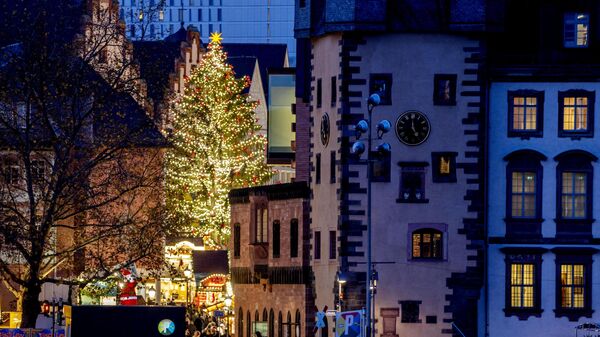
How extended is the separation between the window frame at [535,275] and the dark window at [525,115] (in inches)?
194

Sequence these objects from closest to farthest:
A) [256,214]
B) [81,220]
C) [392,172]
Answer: [81,220] < [392,172] < [256,214]

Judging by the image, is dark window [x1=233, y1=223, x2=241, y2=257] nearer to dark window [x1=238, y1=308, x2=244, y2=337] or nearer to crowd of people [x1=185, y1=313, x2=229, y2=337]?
dark window [x1=238, y1=308, x2=244, y2=337]

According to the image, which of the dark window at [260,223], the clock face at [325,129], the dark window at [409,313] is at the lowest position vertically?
the dark window at [409,313]

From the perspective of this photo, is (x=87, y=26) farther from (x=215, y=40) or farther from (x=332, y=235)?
(x=215, y=40)

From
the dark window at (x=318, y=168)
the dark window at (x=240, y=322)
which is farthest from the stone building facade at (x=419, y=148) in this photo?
the dark window at (x=240, y=322)

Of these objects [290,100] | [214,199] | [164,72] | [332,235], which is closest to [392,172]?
[332,235]

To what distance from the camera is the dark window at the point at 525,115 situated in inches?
3728

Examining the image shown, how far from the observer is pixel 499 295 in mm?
94375

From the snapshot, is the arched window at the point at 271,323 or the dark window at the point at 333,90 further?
the arched window at the point at 271,323

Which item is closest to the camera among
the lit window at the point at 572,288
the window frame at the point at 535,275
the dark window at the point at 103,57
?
the dark window at the point at 103,57

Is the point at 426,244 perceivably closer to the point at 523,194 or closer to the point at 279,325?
the point at 523,194

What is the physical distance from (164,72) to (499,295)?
63.8ft

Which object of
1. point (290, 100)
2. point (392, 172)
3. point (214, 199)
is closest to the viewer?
point (392, 172)

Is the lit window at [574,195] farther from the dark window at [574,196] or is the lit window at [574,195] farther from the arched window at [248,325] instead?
the arched window at [248,325]
